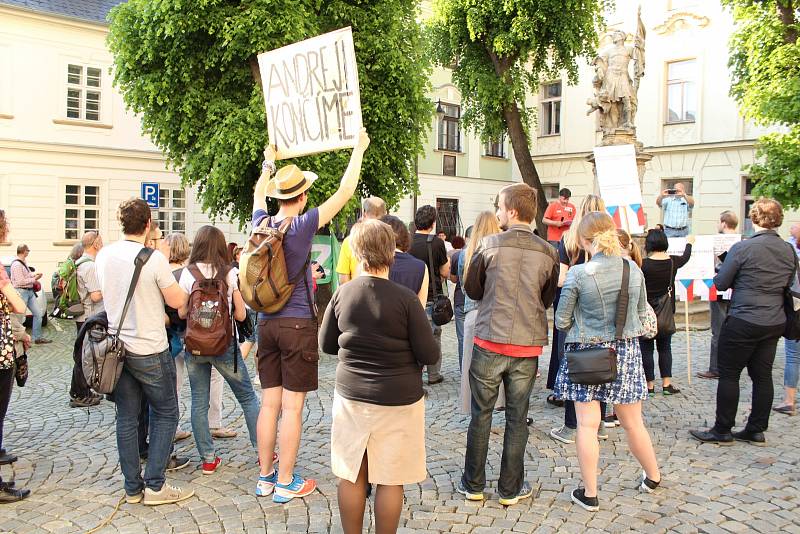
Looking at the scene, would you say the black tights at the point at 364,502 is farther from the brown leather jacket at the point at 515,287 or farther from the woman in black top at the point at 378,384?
the brown leather jacket at the point at 515,287

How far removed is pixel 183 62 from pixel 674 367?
8.93 metres

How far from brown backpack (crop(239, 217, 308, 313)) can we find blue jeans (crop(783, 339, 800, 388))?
17.3ft

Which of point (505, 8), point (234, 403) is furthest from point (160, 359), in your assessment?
point (505, 8)

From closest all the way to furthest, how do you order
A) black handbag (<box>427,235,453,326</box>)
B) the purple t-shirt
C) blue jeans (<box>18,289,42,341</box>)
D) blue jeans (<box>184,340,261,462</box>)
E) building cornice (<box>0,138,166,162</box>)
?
the purple t-shirt < blue jeans (<box>184,340,261,462</box>) < black handbag (<box>427,235,453,326</box>) < blue jeans (<box>18,289,42,341</box>) < building cornice (<box>0,138,166,162</box>)

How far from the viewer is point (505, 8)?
17.7 metres

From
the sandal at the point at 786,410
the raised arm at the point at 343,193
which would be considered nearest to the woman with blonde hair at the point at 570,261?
the raised arm at the point at 343,193

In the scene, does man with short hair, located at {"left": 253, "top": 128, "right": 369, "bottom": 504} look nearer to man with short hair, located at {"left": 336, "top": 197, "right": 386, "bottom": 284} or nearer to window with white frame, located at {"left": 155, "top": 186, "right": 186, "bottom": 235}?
man with short hair, located at {"left": 336, "top": 197, "right": 386, "bottom": 284}

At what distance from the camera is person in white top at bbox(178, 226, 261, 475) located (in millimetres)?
4961

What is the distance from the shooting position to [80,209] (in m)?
20.2

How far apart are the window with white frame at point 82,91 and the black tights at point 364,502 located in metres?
19.8

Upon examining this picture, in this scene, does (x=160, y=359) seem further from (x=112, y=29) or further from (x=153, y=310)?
(x=112, y=29)

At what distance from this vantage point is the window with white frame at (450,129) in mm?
26781

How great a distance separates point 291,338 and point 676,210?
10840mm

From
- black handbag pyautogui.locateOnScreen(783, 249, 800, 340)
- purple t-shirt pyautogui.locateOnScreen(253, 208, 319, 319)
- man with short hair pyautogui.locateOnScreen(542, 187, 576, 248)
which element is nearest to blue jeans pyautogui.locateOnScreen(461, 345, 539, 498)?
purple t-shirt pyautogui.locateOnScreen(253, 208, 319, 319)
